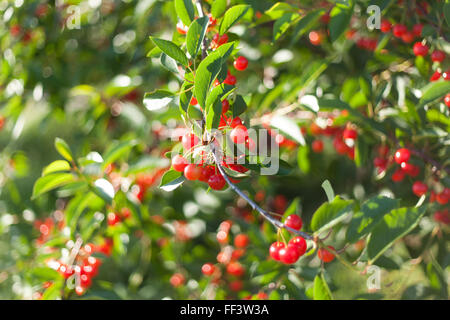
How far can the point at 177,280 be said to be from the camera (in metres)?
1.93

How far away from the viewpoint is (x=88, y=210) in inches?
59.3

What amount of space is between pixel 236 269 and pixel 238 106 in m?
1.03

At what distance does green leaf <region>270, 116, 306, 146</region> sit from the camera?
1.24 meters

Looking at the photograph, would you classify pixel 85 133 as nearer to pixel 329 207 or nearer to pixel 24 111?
pixel 24 111

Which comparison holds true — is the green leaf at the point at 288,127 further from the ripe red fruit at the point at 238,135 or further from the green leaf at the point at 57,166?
the green leaf at the point at 57,166

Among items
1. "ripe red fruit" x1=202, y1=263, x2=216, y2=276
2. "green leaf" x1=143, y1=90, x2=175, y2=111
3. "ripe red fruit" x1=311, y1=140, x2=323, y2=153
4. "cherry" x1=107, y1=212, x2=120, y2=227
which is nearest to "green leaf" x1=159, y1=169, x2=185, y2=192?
"green leaf" x1=143, y1=90, x2=175, y2=111

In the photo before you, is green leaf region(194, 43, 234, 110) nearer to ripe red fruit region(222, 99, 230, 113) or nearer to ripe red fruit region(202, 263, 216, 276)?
ripe red fruit region(222, 99, 230, 113)

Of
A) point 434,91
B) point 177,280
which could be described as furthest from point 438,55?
point 177,280

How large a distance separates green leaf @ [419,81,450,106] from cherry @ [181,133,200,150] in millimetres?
629

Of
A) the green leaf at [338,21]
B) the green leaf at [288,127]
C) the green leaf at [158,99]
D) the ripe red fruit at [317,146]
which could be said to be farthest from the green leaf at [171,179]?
the ripe red fruit at [317,146]

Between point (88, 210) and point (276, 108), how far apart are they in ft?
2.43

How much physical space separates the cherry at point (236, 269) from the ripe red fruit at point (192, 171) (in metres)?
1.00

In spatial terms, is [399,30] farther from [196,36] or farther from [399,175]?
[196,36]
